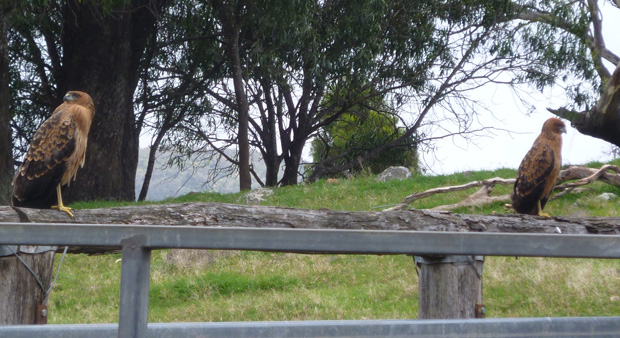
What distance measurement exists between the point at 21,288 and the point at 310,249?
183 cm

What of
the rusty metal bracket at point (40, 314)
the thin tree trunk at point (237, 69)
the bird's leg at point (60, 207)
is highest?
the thin tree trunk at point (237, 69)

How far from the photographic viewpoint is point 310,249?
1.79 meters

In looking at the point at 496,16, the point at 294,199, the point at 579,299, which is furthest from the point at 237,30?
the point at 579,299

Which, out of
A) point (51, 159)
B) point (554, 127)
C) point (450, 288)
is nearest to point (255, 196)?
point (554, 127)

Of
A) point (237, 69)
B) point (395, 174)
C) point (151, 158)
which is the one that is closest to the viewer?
point (395, 174)

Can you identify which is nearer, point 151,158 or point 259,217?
point 259,217

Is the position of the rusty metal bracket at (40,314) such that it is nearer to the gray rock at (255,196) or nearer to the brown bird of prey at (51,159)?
the brown bird of prey at (51,159)

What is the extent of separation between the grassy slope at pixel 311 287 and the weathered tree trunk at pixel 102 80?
5.14 metres

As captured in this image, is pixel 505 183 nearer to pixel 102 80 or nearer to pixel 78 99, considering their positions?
pixel 78 99

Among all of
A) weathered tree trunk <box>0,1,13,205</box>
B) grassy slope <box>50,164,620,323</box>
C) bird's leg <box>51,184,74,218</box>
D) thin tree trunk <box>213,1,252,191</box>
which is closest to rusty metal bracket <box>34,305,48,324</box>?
bird's leg <box>51,184,74,218</box>

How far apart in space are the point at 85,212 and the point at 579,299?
445 centimetres

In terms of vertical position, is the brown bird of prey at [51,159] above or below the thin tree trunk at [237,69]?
below

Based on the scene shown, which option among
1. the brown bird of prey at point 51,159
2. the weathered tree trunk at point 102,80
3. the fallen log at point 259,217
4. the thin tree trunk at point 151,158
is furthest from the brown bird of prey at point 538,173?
the thin tree trunk at point 151,158

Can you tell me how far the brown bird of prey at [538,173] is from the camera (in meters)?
7.45
